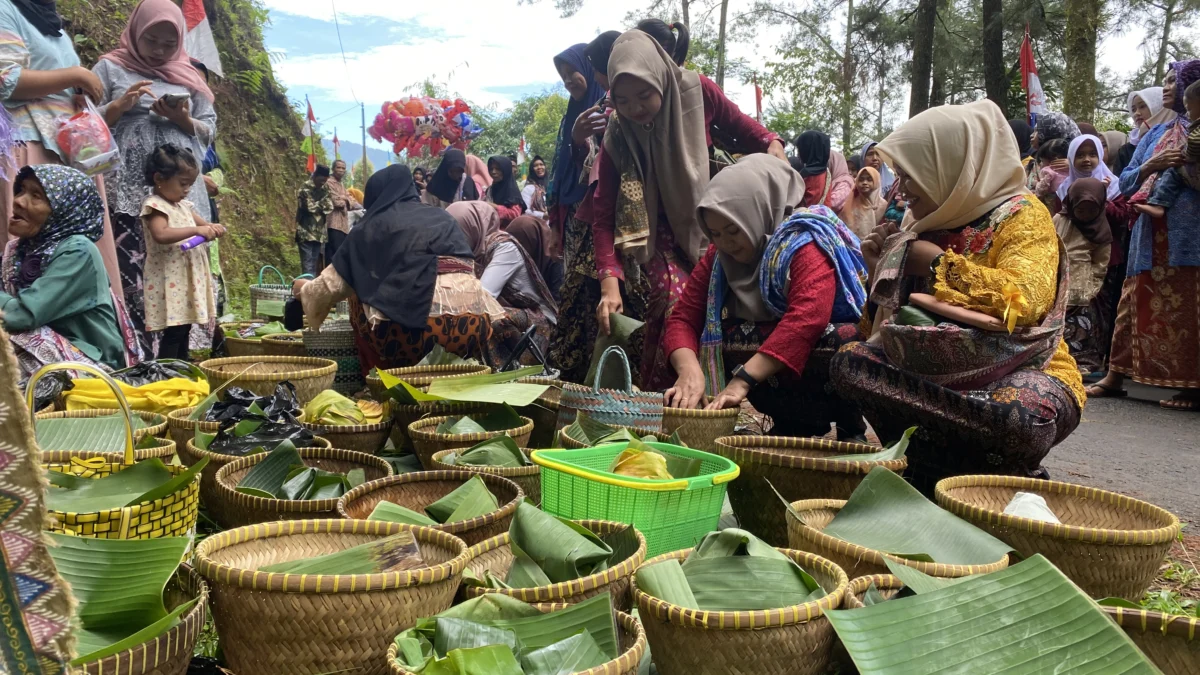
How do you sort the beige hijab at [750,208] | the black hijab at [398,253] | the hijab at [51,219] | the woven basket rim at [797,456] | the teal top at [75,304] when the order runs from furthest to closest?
the black hijab at [398,253] < the hijab at [51,219] < the teal top at [75,304] < the beige hijab at [750,208] < the woven basket rim at [797,456]

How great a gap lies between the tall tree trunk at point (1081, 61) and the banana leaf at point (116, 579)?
30.6 feet

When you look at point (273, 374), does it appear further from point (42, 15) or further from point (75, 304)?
point (42, 15)

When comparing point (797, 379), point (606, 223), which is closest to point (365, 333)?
point (606, 223)

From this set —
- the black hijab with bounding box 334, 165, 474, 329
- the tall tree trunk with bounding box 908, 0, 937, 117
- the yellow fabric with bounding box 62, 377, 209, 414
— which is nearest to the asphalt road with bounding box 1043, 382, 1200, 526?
the black hijab with bounding box 334, 165, 474, 329

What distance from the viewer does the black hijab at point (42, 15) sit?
391 centimetres

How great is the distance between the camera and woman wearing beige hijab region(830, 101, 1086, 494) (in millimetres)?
2293

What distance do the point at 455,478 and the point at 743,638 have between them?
3.05 ft

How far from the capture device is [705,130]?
352 cm

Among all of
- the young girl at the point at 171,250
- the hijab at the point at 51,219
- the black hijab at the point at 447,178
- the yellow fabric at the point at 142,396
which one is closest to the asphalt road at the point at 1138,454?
the yellow fabric at the point at 142,396

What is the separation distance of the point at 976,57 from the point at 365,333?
15.9 m

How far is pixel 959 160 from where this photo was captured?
8.14ft

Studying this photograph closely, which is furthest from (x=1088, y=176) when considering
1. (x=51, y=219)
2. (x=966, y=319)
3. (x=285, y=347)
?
(x=51, y=219)

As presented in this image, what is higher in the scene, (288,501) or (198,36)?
(198,36)

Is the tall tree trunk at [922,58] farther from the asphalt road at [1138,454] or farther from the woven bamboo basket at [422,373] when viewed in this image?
the woven bamboo basket at [422,373]
